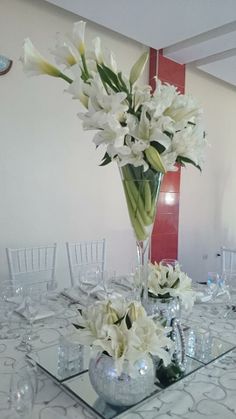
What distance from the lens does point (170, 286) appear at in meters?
1.15

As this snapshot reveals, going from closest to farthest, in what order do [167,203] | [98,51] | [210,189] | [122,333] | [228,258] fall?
[122,333]
[98,51]
[228,258]
[167,203]
[210,189]

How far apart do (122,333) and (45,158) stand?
2107 mm

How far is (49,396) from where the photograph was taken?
2.95 ft

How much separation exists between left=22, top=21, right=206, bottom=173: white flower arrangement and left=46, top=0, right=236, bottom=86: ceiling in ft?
5.82

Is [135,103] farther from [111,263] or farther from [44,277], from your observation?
[111,263]

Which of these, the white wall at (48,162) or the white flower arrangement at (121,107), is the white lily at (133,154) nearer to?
the white flower arrangement at (121,107)

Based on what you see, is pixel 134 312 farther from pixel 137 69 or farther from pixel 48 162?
pixel 48 162

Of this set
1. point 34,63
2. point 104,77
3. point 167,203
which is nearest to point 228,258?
point 167,203

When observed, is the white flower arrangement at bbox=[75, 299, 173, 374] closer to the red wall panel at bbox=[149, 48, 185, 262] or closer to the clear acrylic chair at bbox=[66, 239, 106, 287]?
the clear acrylic chair at bbox=[66, 239, 106, 287]

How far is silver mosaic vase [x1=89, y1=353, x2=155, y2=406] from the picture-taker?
82cm

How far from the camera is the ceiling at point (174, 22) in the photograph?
2408mm

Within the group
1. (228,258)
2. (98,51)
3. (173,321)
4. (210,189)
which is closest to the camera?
(98,51)

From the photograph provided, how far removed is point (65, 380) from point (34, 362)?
0.13m

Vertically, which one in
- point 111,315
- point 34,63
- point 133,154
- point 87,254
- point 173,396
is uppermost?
point 34,63
